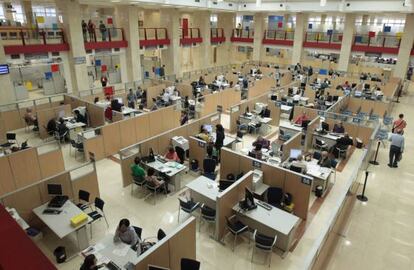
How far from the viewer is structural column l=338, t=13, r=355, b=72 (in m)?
21.9

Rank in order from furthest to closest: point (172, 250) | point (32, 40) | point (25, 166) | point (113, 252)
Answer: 1. point (32, 40)
2. point (25, 166)
3. point (113, 252)
4. point (172, 250)

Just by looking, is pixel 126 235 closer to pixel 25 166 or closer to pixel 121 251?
pixel 121 251

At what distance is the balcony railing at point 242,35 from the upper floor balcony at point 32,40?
1661cm

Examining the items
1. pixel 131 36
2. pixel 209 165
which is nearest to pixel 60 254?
pixel 209 165

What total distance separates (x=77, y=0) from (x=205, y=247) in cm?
1556

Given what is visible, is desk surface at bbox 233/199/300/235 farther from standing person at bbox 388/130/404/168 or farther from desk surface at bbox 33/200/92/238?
standing person at bbox 388/130/404/168

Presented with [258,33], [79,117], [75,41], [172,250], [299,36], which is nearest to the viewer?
[172,250]

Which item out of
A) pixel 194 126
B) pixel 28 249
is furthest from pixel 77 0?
pixel 28 249

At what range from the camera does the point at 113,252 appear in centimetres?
535

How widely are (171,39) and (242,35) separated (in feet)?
29.2

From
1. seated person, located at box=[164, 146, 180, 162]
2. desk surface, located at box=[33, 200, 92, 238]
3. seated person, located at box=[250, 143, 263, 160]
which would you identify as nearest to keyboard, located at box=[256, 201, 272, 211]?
seated person, located at box=[250, 143, 263, 160]

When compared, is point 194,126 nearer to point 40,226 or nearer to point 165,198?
point 165,198

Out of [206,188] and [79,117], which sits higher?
[79,117]

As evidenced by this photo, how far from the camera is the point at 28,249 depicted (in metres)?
2.70
